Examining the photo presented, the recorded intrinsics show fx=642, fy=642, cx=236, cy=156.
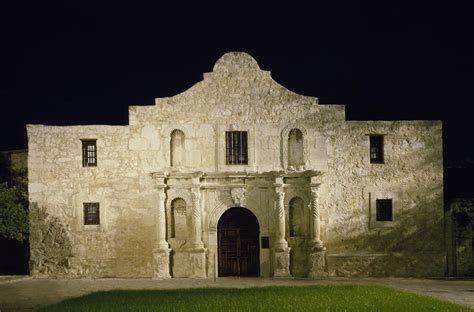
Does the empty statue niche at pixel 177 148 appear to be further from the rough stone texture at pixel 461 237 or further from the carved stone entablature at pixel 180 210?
the rough stone texture at pixel 461 237

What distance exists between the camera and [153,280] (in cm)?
2484

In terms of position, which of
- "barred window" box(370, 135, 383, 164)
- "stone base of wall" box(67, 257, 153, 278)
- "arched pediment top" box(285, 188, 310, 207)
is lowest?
"stone base of wall" box(67, 257, 153, 278)

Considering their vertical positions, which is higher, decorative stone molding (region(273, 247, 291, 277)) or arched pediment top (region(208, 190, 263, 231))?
arched pediment top (region(208, 190, 263, 231))

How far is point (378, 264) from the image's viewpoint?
1008 inches

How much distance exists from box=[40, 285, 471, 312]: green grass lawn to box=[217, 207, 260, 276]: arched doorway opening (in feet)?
18.5

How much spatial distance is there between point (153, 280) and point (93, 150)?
5.85 metres

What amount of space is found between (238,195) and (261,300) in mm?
8556

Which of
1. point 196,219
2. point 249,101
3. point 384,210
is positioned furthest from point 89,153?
point 384,210

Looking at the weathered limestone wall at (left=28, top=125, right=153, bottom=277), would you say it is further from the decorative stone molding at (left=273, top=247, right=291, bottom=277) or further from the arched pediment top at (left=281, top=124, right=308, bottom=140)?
the arched pediment top at (left=281, top=124, right=308, bottom=140)

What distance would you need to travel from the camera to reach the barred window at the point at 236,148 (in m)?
26.0

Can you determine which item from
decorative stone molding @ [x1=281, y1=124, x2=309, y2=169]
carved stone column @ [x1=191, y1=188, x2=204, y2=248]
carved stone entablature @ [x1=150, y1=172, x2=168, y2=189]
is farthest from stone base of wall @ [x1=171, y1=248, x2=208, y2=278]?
decorative stone molding @ [x1=281, y1=124, x2=309, y2=169]

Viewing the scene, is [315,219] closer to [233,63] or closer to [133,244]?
[233,63]

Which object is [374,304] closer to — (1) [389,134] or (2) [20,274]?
(1) [389,134]

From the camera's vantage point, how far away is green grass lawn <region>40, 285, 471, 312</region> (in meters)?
16.2
